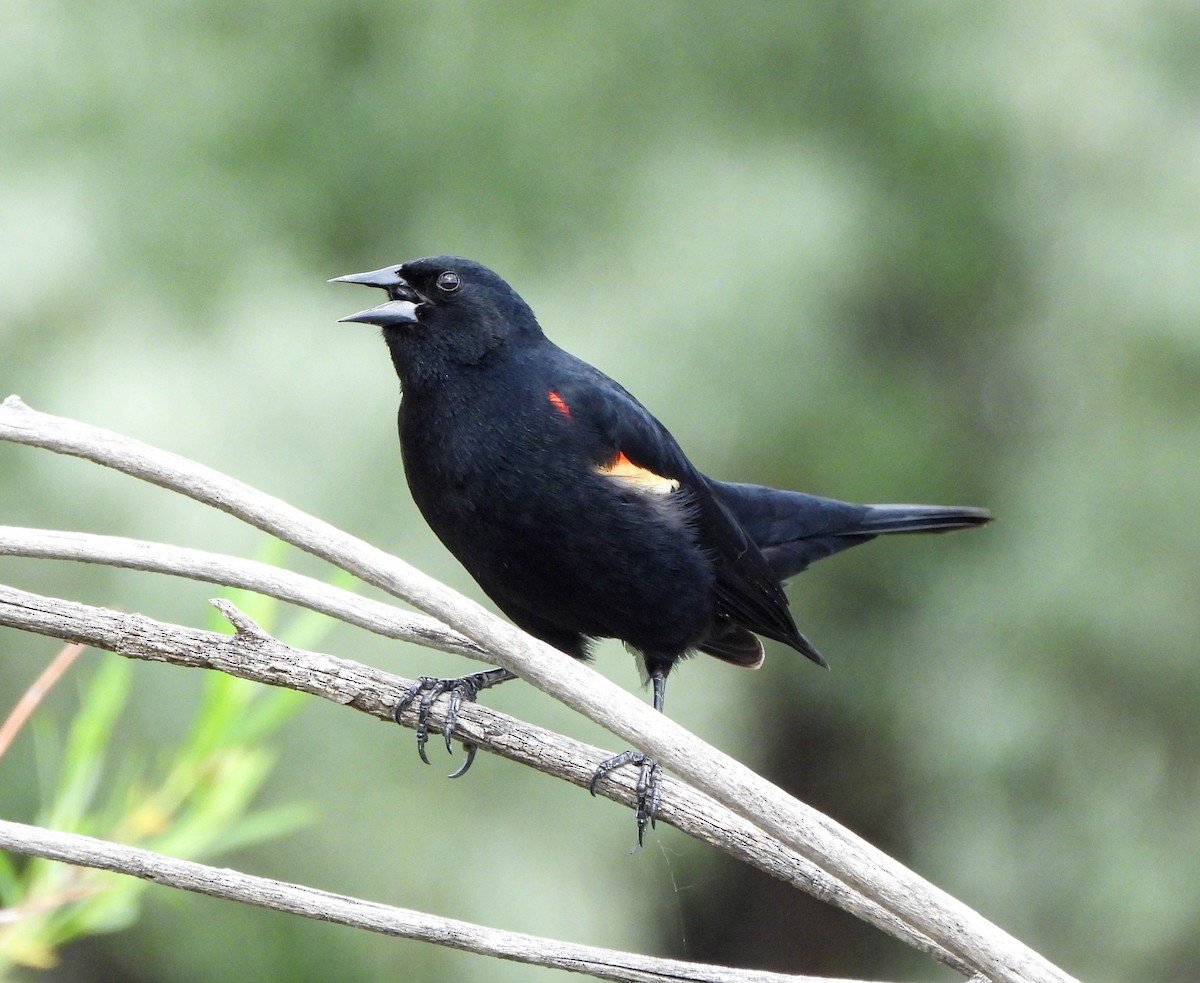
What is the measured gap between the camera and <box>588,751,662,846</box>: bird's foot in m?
1.69

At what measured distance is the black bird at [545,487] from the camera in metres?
2.26

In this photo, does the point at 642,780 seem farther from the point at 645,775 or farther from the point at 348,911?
the point at 348,911

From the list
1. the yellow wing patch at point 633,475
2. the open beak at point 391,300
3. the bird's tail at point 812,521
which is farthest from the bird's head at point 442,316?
the bird's tail at point 812,521

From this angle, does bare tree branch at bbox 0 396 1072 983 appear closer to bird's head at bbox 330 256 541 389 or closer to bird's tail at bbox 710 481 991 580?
bird's head at bbox 330 256 541 389

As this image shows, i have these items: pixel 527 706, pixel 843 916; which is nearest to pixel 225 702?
pixel 527 706

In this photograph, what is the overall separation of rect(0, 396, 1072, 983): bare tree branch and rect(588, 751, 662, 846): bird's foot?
0.42 feet

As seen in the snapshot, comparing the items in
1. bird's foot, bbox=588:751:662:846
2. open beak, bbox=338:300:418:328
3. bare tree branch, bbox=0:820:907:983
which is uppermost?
open beak, bbox=338:300:418:328

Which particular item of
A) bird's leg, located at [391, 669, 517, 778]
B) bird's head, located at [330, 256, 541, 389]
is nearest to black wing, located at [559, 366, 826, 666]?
bird's head, located at [330, 256, 541, 389]

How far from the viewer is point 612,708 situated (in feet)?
4.12

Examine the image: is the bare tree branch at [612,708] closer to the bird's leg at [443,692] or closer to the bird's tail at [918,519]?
the bird's leg at [443,692]

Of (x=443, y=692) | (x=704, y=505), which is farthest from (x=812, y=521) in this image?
(x=443, y=692)

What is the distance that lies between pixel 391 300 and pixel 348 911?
1448mm

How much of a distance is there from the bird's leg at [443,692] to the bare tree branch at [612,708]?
461mm

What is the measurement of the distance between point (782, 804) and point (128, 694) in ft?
6.40
